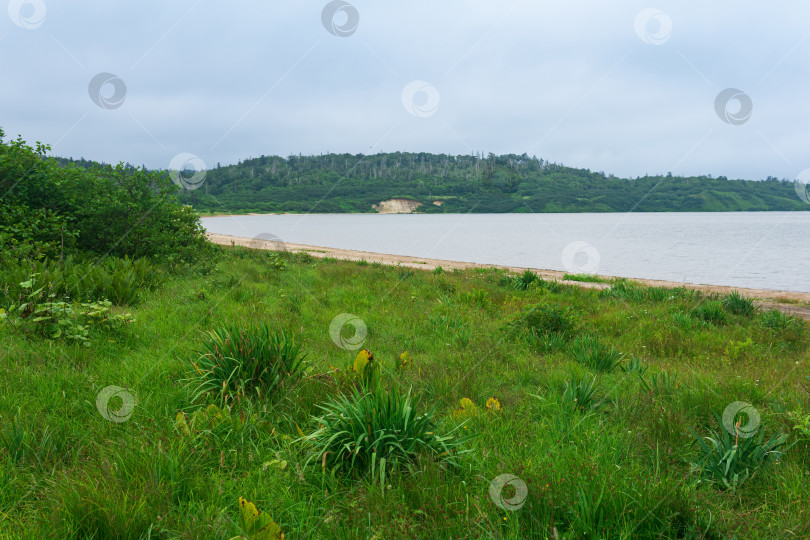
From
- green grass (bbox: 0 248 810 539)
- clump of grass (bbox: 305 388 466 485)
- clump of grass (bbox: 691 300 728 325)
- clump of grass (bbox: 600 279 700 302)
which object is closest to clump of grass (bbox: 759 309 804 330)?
clump of grass (bbox: 691 300 728 325)

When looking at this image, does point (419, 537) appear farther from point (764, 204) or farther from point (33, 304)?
point (764, 204)

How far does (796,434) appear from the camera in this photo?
10.6 feet

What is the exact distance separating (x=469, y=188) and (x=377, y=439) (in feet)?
511

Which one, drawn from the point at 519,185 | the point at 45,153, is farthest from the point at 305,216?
the point at 45,153

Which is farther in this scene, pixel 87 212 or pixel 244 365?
pixel 87 212

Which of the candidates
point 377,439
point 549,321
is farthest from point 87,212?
point 377,439

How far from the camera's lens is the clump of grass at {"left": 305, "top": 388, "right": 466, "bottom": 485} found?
2697 mm

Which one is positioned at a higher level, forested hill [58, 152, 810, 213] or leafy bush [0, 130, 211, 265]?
forested hill [58, 152, 810, 213]

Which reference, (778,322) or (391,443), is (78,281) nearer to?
(391,443)

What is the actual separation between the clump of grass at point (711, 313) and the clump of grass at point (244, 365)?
8.22m

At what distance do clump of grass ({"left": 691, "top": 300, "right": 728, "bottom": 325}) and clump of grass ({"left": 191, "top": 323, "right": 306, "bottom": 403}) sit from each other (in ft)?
27.0

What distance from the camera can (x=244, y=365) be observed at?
390cm

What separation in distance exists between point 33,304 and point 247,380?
3523mm

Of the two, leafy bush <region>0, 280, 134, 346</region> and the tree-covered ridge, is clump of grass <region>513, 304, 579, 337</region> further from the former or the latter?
the tree-covered ridge
